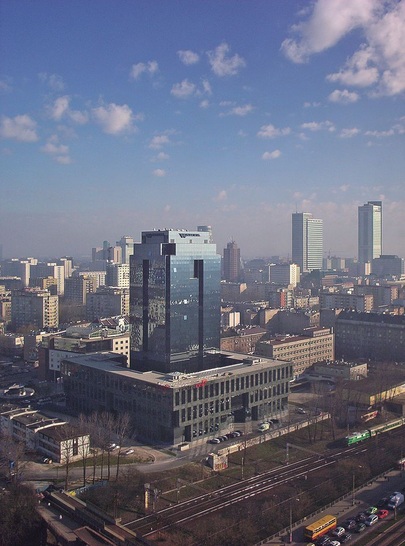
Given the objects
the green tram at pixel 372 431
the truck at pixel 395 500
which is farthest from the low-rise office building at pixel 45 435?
Result: the truck at pixel 395 500

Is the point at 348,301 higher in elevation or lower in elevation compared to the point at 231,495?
higher

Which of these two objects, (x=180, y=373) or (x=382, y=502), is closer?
(x=382, y=502)

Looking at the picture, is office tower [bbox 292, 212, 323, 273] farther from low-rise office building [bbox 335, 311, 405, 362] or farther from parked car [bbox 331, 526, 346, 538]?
parked car [bbox 331, 526, 346, 538]

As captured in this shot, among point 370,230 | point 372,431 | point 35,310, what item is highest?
point 370,230

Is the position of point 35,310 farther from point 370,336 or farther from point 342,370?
point 342,370

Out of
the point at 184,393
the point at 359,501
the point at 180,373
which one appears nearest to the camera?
the point at 359,501

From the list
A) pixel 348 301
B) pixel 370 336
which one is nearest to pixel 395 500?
pixel 370 336
